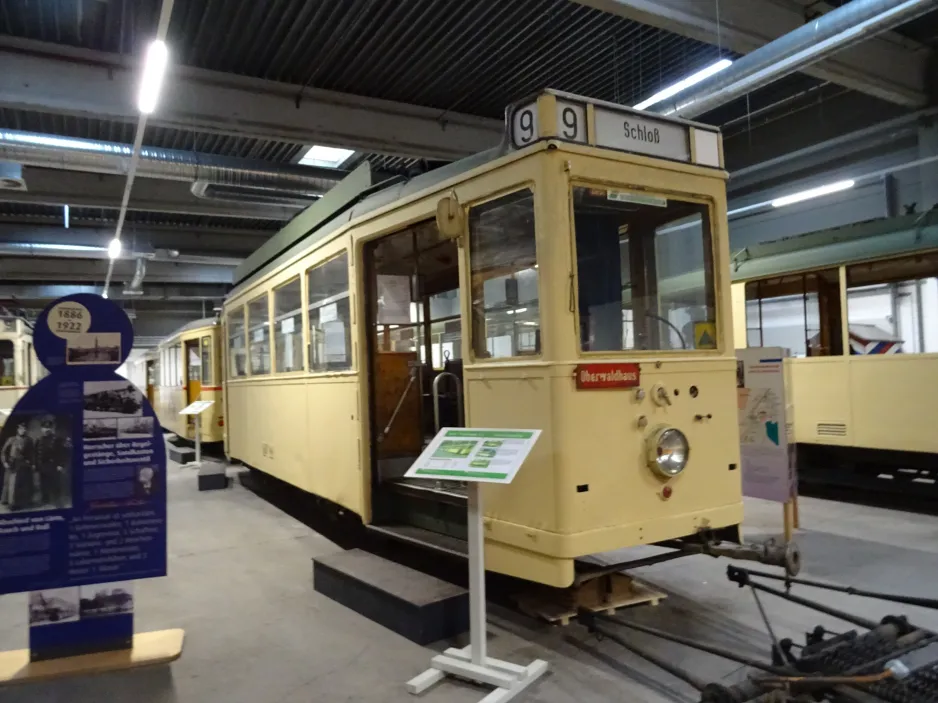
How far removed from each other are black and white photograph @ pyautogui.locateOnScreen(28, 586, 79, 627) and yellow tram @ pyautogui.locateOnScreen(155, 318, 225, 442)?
27.1ft

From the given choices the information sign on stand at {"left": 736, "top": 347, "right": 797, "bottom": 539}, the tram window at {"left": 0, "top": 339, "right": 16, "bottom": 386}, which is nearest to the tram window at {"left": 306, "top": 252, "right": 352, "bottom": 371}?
the information sign on stand at {"left": 736, "top": 347, "right": 797, "bottom": 539}

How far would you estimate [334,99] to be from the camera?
8250 mm

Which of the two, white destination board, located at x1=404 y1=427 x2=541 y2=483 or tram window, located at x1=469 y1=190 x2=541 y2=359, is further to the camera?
tram window, located at x1=469 y1=190 x2=541 y2=359

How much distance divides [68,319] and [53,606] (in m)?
1.47

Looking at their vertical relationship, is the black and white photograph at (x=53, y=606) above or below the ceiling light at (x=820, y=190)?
below

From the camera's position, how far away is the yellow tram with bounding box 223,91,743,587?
3.47 metres

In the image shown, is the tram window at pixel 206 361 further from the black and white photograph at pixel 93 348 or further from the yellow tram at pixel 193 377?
the black and white photograph at pixel 93 348

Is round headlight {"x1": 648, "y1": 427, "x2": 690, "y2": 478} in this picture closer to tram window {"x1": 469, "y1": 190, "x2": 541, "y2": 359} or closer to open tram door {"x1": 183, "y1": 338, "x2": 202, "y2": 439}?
tram window {"x1": 469, "y1": 190, "x2": 541, "y2": 359}

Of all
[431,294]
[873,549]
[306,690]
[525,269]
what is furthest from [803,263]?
[306,690]

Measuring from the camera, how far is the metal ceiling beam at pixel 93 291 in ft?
60.4

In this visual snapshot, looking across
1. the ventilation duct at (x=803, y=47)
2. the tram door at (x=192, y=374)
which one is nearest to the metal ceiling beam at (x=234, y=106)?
the ventilation duct at (x=803, y=47)

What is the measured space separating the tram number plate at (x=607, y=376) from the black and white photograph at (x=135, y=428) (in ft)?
7.37

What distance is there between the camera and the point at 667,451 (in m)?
3.66

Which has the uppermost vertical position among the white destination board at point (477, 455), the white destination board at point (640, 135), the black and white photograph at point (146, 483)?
the white destination board at point (640, 135)
